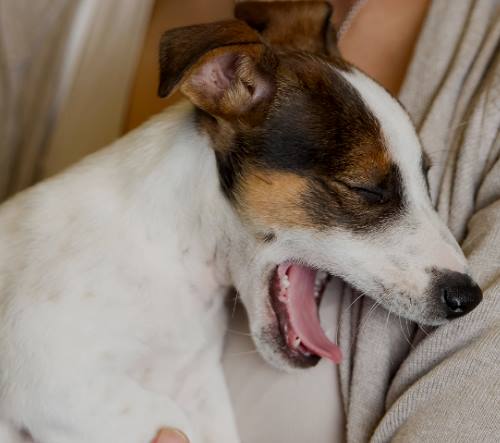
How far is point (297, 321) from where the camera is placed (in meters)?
1.29

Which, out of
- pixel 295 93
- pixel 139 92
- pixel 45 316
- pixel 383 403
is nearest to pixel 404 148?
pixel 295 93

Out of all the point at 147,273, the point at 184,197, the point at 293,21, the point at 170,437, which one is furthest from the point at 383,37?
the point at 170,437

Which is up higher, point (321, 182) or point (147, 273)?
point (321, 182)

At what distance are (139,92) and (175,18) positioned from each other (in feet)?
0.81

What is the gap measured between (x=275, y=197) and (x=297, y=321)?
0.81 feet

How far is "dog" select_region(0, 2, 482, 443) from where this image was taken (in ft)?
3.88

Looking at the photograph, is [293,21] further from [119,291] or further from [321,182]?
[119,291]

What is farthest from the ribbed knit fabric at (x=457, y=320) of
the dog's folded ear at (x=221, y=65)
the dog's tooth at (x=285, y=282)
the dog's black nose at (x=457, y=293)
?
the dog's folded ear at (x=221, y=65)

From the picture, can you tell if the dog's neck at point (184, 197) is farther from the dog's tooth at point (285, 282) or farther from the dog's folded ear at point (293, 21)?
the dog's folded ear at point (293, 21)

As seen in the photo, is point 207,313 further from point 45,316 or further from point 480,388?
point 480,388

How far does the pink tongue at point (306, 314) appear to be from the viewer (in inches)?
50.2

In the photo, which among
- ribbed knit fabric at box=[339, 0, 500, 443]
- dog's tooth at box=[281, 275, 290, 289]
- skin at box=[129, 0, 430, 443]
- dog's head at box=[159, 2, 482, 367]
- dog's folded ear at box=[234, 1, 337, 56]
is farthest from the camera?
skin at box=[129, 0, 430, 443]

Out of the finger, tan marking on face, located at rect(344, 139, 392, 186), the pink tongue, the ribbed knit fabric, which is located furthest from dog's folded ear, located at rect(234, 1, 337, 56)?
the finger

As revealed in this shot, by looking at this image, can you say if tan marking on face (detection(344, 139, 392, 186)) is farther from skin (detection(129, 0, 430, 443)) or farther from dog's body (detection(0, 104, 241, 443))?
skin (detection(129, 0, 430, 443))
